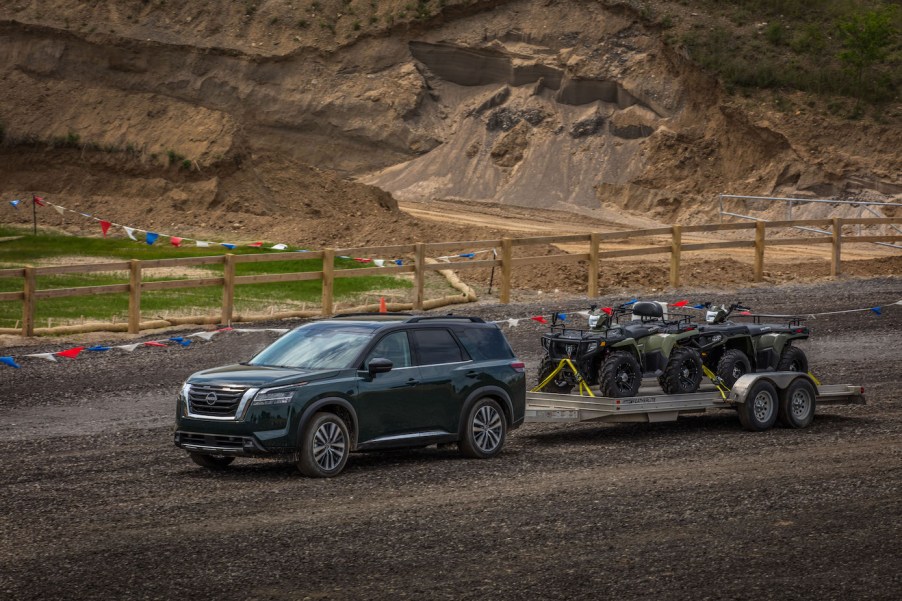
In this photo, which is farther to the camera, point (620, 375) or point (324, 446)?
point (620, 375)

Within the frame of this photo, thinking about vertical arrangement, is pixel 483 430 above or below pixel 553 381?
below

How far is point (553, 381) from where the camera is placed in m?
14.9

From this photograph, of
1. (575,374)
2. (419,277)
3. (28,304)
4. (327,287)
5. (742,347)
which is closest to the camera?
(575,374)

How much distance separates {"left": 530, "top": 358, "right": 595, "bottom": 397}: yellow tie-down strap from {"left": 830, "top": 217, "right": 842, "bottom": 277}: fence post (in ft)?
55.6

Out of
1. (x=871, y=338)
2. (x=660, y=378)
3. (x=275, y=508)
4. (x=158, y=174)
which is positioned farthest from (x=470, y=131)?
(x=275, y=508)

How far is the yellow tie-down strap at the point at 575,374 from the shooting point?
1446 cm

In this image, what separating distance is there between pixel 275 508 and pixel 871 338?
15084 millimetres

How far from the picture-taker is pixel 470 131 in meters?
54.4

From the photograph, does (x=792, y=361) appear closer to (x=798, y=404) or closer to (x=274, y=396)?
(x=798, y=404)

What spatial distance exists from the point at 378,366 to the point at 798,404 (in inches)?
225

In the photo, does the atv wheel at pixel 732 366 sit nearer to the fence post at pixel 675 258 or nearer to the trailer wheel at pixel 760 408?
the trailer wheel at pixel 760 408

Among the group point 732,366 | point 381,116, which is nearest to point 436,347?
point 732,366

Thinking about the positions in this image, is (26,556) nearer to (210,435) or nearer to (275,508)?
(275,508)

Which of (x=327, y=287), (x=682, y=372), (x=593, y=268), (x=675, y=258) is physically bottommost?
(x=682, y=372)
